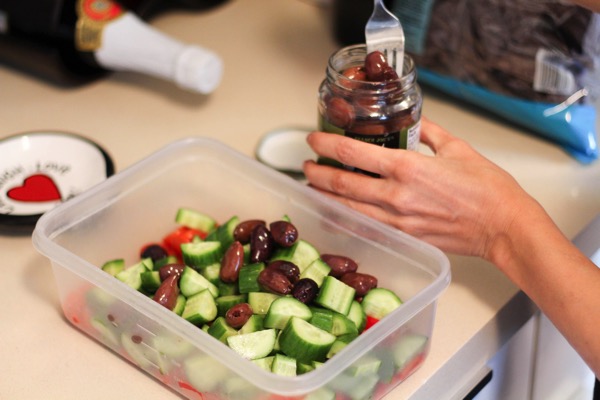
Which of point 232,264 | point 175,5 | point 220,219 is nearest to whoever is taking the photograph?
Result: point 232,264

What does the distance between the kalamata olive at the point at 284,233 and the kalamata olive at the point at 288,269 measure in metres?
0.03

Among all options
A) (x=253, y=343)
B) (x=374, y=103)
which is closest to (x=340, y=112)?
(x=374, y=103)

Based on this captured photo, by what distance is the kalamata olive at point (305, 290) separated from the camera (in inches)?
31.3

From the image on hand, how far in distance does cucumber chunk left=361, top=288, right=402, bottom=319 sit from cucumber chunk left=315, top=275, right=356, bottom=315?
0.02 metres

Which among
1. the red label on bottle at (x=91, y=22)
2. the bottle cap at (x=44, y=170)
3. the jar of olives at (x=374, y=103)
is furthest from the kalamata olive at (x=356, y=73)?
the red label on bottle at (x=91, y=22)

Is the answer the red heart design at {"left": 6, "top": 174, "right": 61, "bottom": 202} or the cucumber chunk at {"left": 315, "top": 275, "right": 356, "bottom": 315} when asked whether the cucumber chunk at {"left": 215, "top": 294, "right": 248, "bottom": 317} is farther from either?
the red heart design at {"left": 6, "top": 174, "right": 61, "bottom": 202}

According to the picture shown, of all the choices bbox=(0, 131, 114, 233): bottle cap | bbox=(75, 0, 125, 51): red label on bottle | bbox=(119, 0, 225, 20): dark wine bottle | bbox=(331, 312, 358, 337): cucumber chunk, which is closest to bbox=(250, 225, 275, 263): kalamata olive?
bbox=(331, 312, 358, 337): cucumber chunk

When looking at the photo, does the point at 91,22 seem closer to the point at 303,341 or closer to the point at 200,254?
the point at 200,254

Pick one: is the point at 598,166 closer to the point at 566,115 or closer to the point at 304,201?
the point at 566,115

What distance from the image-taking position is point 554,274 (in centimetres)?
78

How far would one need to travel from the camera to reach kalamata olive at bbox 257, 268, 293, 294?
80 cm

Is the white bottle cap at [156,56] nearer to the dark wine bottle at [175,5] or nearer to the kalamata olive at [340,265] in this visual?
the dark wine bottle at [175,5]

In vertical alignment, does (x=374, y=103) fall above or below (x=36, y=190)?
above

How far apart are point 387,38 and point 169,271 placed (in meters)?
0.31
